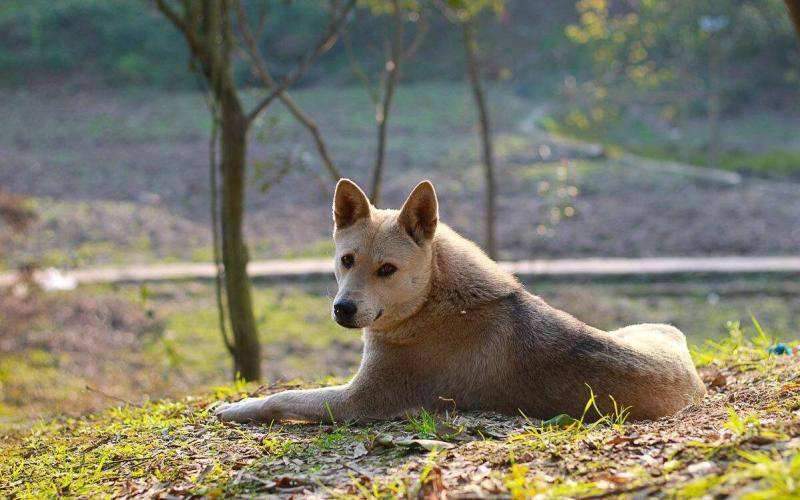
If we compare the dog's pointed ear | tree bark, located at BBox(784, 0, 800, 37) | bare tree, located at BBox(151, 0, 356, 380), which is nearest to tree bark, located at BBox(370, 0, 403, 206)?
bare tree, located at BBox(151, 0, 356, 380)

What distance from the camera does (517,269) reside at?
50.1 feet

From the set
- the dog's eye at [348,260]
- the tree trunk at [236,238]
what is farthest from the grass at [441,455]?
the tree trunk at [236,238]

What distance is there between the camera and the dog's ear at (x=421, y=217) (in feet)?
18.6

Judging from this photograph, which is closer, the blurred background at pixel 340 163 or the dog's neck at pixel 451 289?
the dog's neck at pixel 451 289

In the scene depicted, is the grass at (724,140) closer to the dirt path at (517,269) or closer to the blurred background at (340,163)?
the blurred background at (340,163)

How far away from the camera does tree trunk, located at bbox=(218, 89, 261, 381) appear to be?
27.2 ft

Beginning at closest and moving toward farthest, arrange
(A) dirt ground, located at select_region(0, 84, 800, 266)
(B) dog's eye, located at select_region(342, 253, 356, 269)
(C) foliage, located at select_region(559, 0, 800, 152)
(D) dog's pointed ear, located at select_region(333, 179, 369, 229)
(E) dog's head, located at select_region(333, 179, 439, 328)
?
(E) dog's head, located at select_region(333, 179, 439, 328) < (B) dog's eye, located at select_region(342, 253, 356, 269) < (D) dog's pointed ear, located at select_region(333, 179, 369, 229) < (A) dirt ground, located at select_region(0, 84, 800, 266) < (C) foliage, located at select_region(559, 0, 800, 152)

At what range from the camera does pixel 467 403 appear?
546cm

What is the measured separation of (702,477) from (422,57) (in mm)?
31699

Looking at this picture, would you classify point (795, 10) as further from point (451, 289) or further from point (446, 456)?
point (446, 456)

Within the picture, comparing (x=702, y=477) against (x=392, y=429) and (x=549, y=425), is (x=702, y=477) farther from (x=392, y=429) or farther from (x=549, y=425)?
(x=392, y=429)

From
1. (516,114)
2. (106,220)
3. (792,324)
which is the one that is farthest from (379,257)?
(516,114)

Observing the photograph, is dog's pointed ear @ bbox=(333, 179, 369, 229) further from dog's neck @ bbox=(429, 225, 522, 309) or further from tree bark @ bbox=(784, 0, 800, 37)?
tree bark @ bbox=(784, 0, 800, 37)

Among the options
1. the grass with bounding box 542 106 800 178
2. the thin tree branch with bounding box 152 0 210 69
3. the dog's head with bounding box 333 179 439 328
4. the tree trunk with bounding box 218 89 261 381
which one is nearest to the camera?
the dog's head with bounding box 333 179 439 328
